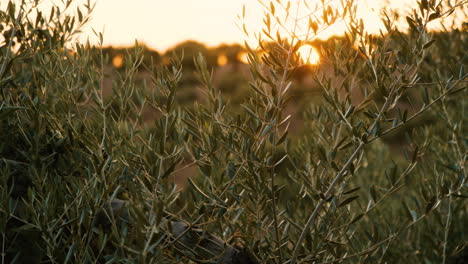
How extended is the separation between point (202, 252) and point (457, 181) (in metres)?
1.37

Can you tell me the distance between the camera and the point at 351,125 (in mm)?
2771

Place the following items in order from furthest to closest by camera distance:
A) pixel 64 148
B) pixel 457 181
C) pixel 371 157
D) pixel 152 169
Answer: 1. pixel 371 157
2. pixel 64 148
3. pixel 457 181
4. pixel 152 169

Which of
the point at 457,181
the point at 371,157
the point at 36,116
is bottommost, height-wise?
the point at 371,157

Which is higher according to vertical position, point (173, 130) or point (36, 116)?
point (36, 116)

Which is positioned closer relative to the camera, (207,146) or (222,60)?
(207,146)

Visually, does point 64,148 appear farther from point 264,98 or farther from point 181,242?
point 264,98

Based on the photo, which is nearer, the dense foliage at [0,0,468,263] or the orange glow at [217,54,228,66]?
the dense foliage at [0,0,468,263]

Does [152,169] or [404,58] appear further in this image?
[404,58]

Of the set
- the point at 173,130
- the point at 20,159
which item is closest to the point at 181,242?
the point at 173,130

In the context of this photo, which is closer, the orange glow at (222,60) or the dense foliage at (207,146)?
the dense foliage at (207,146)

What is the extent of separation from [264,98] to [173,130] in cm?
44

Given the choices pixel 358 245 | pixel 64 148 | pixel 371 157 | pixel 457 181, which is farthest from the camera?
pixel 371 157

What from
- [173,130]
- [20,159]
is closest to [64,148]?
[20,159]

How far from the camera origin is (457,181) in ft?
10.0
